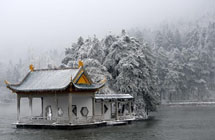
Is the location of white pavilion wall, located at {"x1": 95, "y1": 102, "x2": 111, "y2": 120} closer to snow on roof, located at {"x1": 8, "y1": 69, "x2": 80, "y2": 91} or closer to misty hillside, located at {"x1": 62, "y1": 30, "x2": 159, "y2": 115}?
snow on roof, located at {"x1": 8, "y1": 69, "x2": 80, "y2": 91}

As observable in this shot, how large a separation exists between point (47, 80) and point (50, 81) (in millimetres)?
553

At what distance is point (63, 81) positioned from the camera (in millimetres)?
36969

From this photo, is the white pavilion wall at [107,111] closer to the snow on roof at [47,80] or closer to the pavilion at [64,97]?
the pavilion at [64,97]

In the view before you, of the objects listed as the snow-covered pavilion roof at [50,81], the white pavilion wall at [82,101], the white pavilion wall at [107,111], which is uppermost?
the snow-covered pavilion roof at [50,81]

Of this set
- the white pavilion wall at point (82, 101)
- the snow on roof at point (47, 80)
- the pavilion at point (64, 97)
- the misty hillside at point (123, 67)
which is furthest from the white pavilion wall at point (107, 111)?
the misty hillside at point (123, 67)

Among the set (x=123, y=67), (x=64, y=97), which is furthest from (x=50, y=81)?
(x=123, y=67)

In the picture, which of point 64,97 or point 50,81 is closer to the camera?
point 50,81

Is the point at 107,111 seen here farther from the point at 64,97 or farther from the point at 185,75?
the point at 185,75

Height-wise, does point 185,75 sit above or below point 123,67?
below

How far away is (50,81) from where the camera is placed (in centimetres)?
3812

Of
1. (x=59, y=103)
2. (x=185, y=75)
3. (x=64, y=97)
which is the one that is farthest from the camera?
(x=185, y=75)

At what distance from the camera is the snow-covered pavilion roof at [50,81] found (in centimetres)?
3656

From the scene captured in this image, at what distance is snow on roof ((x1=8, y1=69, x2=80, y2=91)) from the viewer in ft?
121

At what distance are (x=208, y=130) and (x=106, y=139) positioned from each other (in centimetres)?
1091
